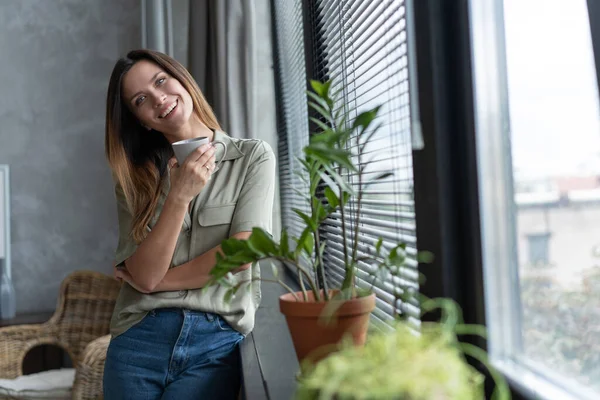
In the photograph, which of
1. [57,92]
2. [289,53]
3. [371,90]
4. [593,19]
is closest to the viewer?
[593,19]

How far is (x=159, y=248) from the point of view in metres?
1.62

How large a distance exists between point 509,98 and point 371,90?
1.75 feet

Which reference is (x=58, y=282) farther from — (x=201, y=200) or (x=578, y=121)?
(x=578, y=121)

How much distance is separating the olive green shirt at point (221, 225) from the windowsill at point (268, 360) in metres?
0.08

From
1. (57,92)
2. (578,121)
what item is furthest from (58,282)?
(578,121)

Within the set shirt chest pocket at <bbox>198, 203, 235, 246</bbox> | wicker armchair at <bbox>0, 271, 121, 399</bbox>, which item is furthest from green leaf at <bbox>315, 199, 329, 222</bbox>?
wicker armchair at <bbox>0, 271, 121, 399</bbox>

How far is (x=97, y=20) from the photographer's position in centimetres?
379

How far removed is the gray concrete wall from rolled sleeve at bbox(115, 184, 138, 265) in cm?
201

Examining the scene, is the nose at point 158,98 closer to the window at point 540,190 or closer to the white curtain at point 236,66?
the window at point 540,190

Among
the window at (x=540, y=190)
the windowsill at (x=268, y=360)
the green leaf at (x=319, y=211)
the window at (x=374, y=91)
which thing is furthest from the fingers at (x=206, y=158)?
the window at (x=540, y=190)

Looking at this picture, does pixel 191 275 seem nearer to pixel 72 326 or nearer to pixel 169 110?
pixel 169 110

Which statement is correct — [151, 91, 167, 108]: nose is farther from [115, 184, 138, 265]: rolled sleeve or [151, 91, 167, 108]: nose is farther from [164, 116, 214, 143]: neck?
[115, 184, 138, 265]: rolled sleeve

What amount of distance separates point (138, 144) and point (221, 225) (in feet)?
1.27

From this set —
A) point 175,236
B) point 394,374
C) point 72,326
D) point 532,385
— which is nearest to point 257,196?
point 175,236
